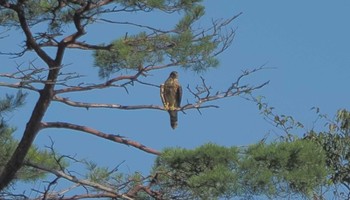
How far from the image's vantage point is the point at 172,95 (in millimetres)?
9523

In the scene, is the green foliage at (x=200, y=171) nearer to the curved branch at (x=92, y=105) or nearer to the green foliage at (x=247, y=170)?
the green foliage at (x=247, y=170)

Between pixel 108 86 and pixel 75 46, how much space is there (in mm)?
332

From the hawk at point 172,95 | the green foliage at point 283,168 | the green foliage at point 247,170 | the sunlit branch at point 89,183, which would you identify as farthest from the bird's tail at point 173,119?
the green foliage at point 283,168

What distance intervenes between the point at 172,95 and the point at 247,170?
6.86ft

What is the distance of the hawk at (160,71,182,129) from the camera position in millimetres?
8875

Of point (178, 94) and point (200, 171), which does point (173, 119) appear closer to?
point (178, 94)

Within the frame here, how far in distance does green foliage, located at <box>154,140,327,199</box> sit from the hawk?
3.32 ft

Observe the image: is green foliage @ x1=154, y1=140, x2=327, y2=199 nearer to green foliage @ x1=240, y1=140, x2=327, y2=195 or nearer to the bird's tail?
green foliage @ x1=240, y1=140, x2=327, y2=195

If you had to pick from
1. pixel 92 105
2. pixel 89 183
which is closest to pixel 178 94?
pixel 92 105

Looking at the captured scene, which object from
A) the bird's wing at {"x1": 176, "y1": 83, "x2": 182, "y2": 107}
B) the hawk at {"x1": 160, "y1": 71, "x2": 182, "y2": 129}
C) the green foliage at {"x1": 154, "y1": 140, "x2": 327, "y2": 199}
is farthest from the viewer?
the bird's wing at {"x1": 176, "y1": 83, "x2": 182, "y2": 107}

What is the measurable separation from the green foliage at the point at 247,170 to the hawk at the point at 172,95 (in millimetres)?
1012

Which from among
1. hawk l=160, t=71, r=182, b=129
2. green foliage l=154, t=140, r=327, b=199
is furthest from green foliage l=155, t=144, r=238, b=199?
hawk l=160, t=71, r=182, b=129

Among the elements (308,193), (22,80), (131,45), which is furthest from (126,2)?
(308,193)

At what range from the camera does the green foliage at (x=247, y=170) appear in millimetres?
7391
